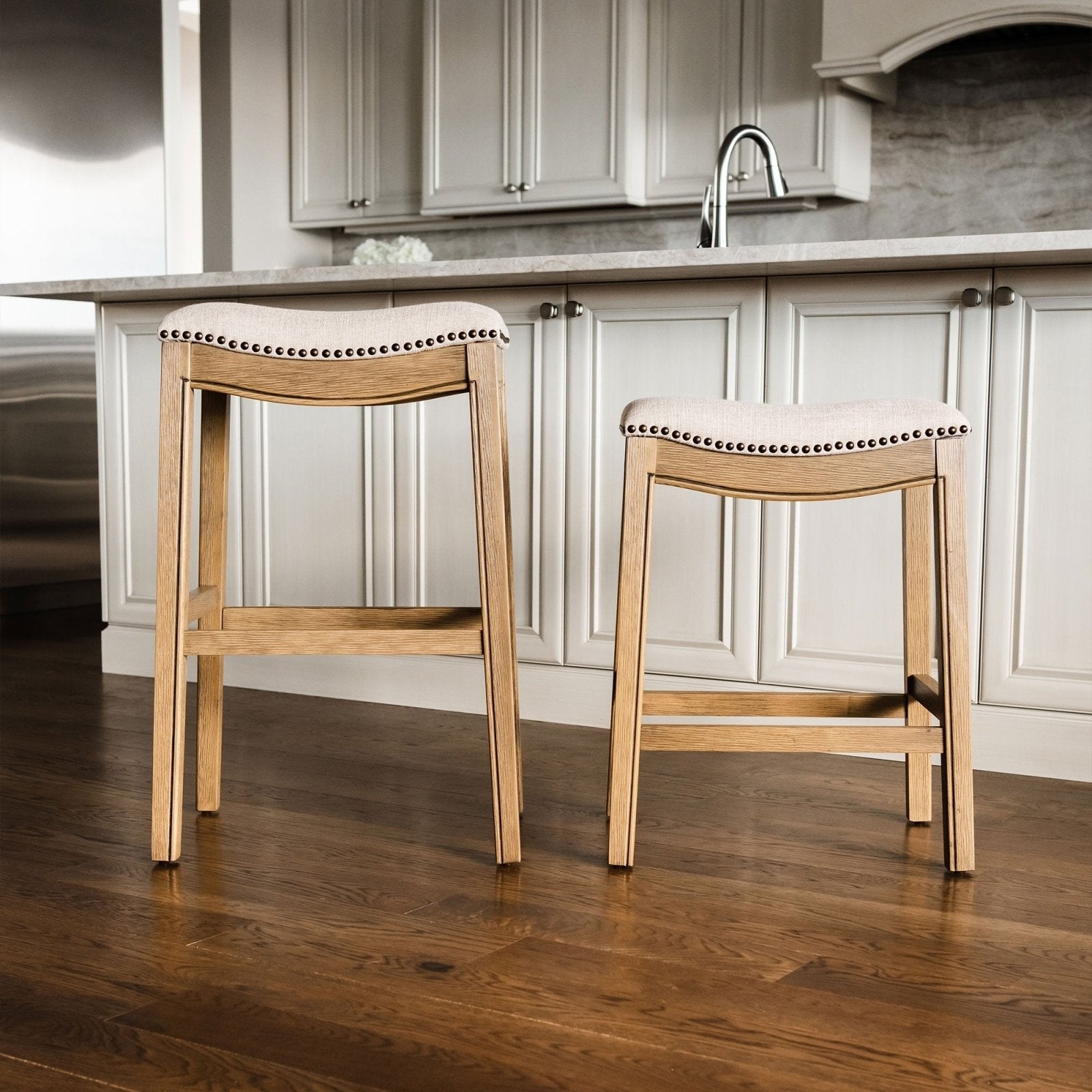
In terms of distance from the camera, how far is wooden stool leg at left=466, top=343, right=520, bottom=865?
5.57 feet

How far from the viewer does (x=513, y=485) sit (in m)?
2.62

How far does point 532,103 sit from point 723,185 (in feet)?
5.01

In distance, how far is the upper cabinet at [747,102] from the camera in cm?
365

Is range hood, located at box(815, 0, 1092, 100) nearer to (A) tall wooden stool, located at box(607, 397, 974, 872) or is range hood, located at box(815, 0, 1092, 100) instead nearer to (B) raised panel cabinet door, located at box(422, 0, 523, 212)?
(B) raised panel cabinet door, located at box(422, 0, 523, 212)

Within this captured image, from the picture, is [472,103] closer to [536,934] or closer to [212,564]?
[212,564]

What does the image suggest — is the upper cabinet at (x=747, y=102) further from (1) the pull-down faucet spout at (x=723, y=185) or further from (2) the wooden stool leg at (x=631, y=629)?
(2) the wooden stool leg at (x=631, y=629)

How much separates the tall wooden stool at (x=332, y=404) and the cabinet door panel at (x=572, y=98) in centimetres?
237

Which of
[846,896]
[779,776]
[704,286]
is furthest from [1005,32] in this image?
[846,896]

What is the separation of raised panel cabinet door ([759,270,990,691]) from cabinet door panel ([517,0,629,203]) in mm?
1700

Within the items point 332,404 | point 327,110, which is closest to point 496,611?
point 332,404

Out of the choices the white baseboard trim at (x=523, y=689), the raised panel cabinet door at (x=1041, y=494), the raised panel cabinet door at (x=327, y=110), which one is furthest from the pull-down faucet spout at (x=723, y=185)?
the raised panel cabinet door at (x=327, y=110)

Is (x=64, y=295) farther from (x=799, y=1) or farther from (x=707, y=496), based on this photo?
(x=799, y=1)

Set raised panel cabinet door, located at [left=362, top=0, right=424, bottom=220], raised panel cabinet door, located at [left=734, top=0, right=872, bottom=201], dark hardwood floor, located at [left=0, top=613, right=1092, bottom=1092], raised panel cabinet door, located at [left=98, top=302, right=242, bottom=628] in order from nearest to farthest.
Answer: dark hardwood floor, located at [left=0, top=613, right=1092, bottom=1092], raised panel cabinet door, located at [left=98, top=302, right=242, bottom=628], raised panel cabinet door, located at [left=734, top=0, right=872, bottom=201], raised panel cabinet door, located at [left=362, top=0, right=424, bottom=220]

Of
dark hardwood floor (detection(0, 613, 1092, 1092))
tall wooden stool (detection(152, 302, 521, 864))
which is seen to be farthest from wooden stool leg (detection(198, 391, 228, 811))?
tall wooden stool (detection(152, 302, 521, 864))
